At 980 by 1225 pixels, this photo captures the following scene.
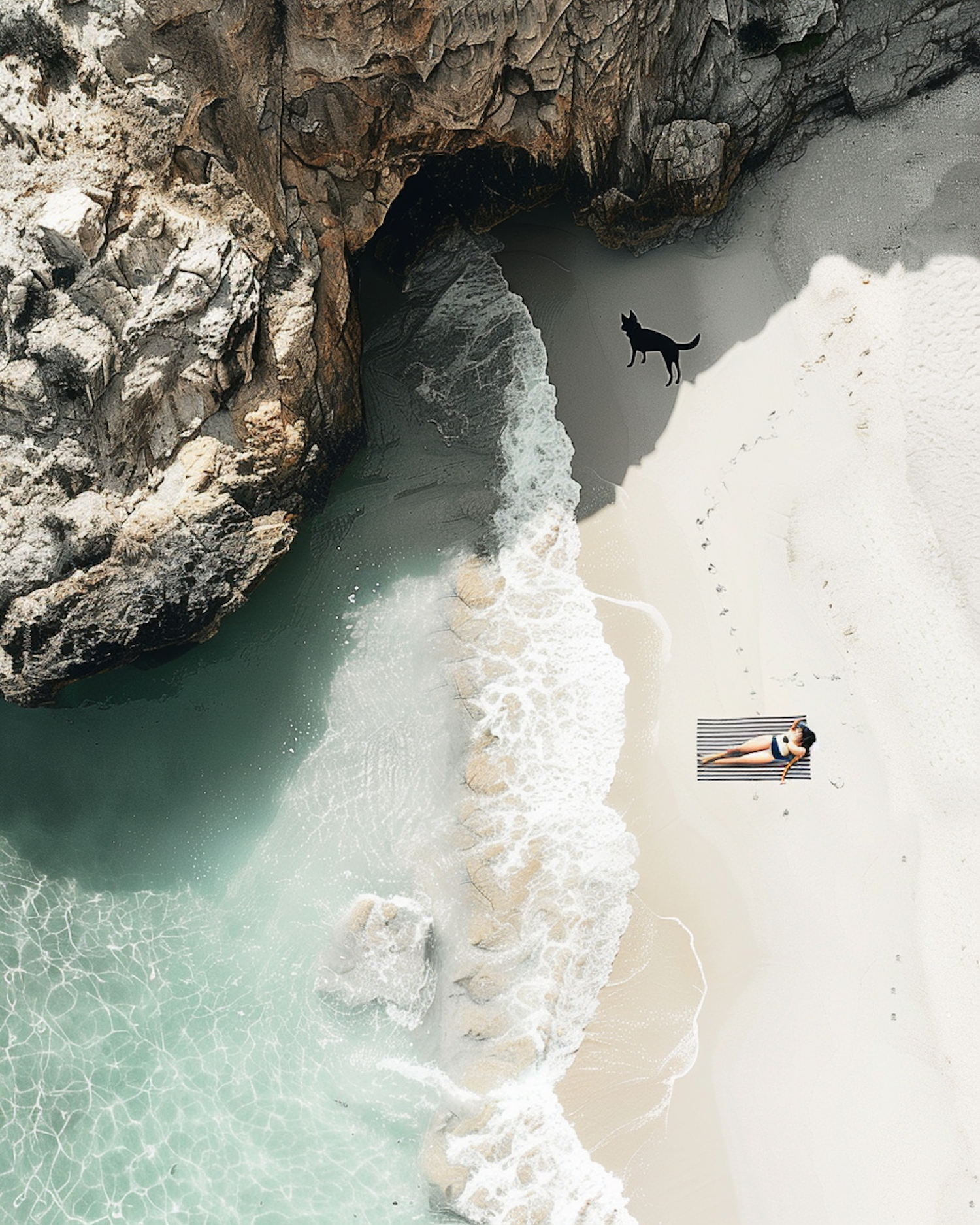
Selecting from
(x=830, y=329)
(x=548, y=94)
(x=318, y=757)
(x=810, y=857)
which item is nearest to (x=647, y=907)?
(x=810, y=857)

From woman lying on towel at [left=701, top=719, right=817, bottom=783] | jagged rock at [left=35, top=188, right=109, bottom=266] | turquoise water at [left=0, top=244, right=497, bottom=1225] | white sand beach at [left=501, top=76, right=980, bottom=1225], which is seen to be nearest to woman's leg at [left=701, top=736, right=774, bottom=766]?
woman lying on towel at [left=701, top=719, right=817, bottom=783]

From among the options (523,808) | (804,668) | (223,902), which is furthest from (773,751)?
(223,902)

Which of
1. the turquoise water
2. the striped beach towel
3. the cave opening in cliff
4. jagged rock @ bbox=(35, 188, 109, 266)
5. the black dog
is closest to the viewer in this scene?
jagged rock @ bbox=(35, 188, 109, 266)

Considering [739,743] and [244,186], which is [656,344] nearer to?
[739,743]

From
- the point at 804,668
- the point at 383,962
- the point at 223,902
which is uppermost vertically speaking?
the point at 804,668

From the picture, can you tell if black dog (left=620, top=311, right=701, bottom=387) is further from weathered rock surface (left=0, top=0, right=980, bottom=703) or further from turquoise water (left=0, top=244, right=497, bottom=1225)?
turquoise water (left=0, top=244, right=497, bottom=1225)
